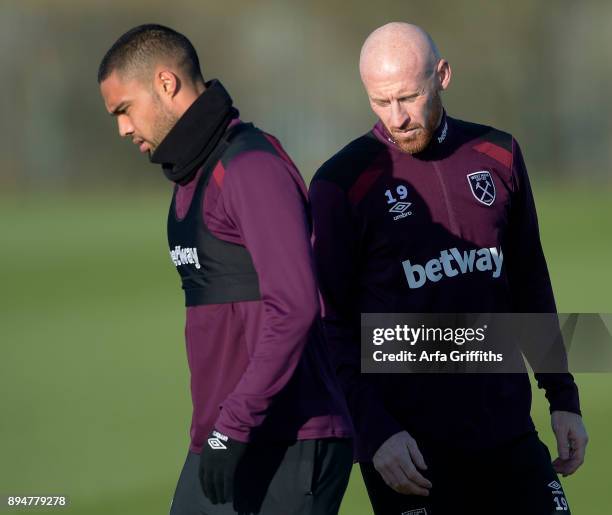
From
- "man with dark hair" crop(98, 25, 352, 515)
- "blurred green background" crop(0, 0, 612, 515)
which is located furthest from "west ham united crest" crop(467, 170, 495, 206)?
"blurred green background" crop(0, 0, 612, 515)

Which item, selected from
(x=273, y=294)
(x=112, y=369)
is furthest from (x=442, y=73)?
(x=112, y=369)

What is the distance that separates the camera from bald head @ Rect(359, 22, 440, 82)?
14.8ft

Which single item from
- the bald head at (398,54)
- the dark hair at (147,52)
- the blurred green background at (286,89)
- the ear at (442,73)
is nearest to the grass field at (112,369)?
the ear at (442,73)

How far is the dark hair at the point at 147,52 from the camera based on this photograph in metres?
3.83

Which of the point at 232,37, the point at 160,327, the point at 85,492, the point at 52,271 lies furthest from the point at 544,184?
the point at 85,492

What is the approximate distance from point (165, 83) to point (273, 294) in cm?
74

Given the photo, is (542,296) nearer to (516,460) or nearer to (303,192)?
(516,460)

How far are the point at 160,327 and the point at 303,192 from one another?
11.5 m

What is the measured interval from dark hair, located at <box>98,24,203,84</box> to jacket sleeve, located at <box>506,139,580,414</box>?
1399 millimetres

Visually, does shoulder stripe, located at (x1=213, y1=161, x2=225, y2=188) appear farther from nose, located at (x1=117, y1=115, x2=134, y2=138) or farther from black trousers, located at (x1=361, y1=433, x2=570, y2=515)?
black trousers, located at (x1=361, y1=433, x2=570, y2=515)

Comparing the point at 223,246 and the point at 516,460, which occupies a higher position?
the point at 223,246

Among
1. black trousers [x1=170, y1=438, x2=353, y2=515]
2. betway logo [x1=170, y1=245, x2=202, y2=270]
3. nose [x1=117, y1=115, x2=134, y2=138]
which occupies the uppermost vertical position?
nose [x1=117, y1=115, x2=134, y2=138]

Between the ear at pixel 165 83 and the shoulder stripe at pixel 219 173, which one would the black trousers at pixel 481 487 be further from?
the ear at pixel 165 83

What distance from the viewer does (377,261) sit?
178 inches
